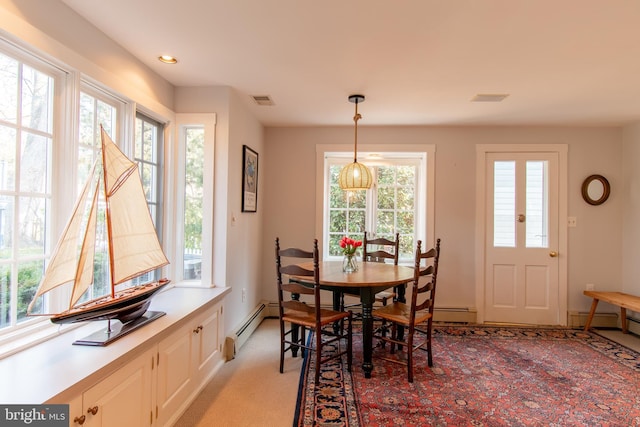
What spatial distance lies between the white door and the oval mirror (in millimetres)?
331

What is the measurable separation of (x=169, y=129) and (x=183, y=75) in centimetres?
47

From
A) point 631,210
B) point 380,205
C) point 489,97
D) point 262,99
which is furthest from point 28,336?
point 631,210

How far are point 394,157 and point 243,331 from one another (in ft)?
9.09

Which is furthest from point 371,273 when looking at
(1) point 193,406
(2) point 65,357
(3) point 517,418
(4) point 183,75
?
(4) point 183,75

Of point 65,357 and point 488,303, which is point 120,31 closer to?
point 65,357

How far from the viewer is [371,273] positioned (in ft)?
9.18

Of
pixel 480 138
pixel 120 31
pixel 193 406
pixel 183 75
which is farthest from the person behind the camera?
pixel 480 138

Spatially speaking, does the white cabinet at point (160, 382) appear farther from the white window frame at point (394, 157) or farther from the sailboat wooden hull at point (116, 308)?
the white window frame at point (394, 157)

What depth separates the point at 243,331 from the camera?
305cm

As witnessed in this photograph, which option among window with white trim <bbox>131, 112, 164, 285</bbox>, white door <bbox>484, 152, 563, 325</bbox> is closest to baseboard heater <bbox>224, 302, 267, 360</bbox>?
window with white trim <bbox>131, 112, 164, 285</bbox>

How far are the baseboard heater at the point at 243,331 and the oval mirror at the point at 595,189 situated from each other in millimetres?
4092

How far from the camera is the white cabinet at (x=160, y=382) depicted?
129cm

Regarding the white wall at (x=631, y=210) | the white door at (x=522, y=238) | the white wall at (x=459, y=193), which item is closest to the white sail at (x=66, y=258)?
the white wall at (x=459, y=193)

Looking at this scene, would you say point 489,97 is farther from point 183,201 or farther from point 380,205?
point 183,201
